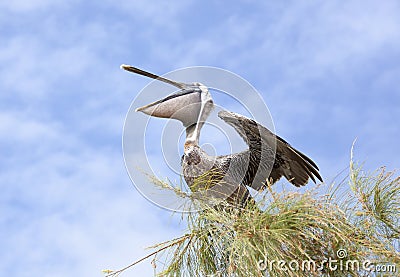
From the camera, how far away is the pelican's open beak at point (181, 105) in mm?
4406

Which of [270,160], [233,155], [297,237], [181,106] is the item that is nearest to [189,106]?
[181,106]

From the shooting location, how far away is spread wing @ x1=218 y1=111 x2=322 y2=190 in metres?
4.25

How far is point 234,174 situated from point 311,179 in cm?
55

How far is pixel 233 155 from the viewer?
→ 4570 millimetres

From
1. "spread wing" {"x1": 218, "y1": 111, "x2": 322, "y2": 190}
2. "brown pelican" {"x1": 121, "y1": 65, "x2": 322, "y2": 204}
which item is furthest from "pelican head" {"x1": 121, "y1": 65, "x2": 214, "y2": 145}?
"spread wing" {"x1": 218, "y1": 111, "x2": 322, "y2": 190}

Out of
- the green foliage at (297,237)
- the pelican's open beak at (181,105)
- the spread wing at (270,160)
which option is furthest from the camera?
the pelican's open beak at (181,105)

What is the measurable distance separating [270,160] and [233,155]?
0.90ft

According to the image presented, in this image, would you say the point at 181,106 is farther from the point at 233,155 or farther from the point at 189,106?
the point at 233,155

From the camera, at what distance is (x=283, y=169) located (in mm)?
4594

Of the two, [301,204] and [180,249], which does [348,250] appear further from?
[180,249]

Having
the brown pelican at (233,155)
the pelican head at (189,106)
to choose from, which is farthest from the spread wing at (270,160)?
the pelican head at (189,106)

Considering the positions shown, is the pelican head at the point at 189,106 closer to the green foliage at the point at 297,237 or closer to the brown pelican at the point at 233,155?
the brown pelican at the point at 233,155

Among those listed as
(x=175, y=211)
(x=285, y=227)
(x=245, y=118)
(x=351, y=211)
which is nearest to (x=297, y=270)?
(x=285, y=227)

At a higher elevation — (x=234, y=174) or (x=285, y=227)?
(x=234, y=174)
